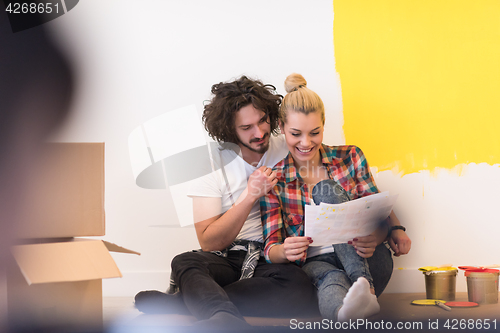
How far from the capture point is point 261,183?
1155 millimetres

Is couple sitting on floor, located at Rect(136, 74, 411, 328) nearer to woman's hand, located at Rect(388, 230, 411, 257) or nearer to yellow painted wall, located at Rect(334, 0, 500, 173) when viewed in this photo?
woman's hand, located at Rect(388, 230, 411, 257)

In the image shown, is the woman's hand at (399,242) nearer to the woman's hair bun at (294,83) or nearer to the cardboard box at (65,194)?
the woman's hair bun at (294,83)

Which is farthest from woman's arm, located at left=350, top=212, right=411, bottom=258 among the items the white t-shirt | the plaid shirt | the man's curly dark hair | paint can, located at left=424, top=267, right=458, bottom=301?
the man's curly dark hair

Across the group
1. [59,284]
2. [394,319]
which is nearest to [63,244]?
[59,284]

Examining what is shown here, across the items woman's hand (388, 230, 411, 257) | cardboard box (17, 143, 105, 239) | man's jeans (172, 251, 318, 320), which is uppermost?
cardboard box (17, 143, 105, 239)

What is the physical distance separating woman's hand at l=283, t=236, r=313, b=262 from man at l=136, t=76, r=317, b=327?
60mm

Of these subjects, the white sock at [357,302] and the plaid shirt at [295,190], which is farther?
the plaid shirt at [295,190]

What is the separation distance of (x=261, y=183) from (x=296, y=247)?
0.20 metres

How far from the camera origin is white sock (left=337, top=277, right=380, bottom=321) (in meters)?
0.89

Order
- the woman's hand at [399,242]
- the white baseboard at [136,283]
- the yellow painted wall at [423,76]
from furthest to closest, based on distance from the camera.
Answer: the white baseboard at [136,283]
the yellow painted wall at [423,76]
the woman's hand at [399,242]

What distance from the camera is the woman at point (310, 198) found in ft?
3.58

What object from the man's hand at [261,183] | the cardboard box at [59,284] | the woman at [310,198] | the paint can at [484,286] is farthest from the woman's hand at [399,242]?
the cardboard box at [59,284]

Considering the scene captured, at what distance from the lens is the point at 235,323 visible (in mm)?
871

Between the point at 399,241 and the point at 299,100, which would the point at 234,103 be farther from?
the point at 399,241
